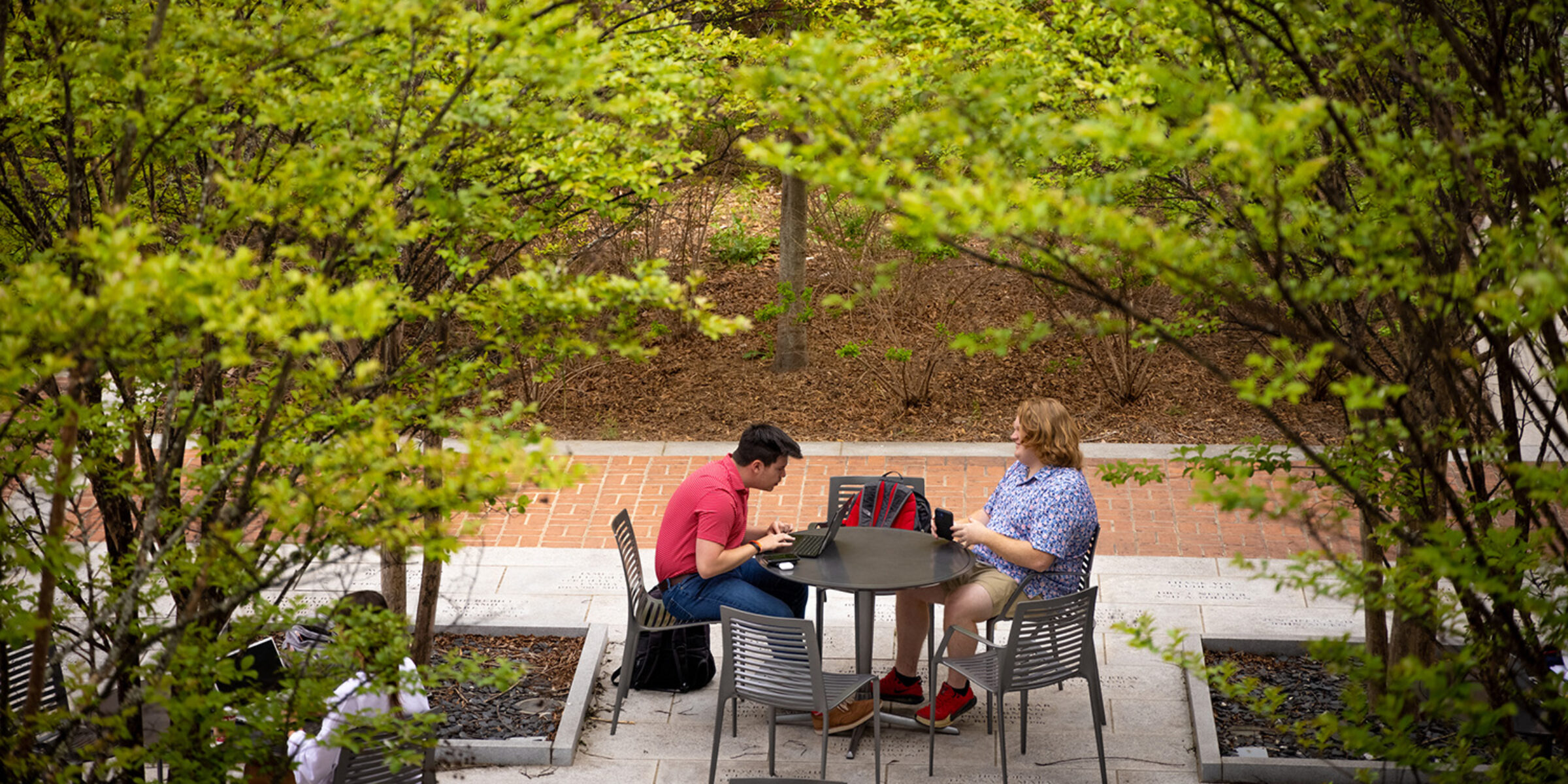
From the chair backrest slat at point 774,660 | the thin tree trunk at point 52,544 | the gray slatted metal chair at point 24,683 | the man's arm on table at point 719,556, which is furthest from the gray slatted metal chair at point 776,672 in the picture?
the gray slatted metal chair at point 24,683

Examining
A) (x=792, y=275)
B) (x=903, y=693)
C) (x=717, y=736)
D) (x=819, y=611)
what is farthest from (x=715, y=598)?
(x=792, y=275)

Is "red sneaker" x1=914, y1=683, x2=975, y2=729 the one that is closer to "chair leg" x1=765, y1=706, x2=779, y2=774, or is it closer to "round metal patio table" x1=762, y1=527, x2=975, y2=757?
"round metal patio table" x1=762, y1=527, x2=975, y2=757

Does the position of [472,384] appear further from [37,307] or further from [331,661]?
[37,307]

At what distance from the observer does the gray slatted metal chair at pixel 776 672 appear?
5.13 meters

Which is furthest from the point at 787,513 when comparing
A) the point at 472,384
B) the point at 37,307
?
the point at 37,307

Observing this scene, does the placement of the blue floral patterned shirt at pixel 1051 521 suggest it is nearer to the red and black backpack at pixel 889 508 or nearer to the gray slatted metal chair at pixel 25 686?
the red and black backpack at pixel 889 508

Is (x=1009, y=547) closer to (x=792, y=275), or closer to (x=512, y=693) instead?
(x=512, y=693)

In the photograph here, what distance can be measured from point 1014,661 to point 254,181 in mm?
3591

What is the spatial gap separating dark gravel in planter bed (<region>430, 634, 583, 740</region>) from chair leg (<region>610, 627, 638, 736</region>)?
28 centimetres

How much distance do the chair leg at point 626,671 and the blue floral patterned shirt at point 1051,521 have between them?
1.88m

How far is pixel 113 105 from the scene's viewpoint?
12.1 feet

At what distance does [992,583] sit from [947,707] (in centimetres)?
65

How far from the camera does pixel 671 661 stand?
6367 mm

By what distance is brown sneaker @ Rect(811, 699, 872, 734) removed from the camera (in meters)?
5.86
